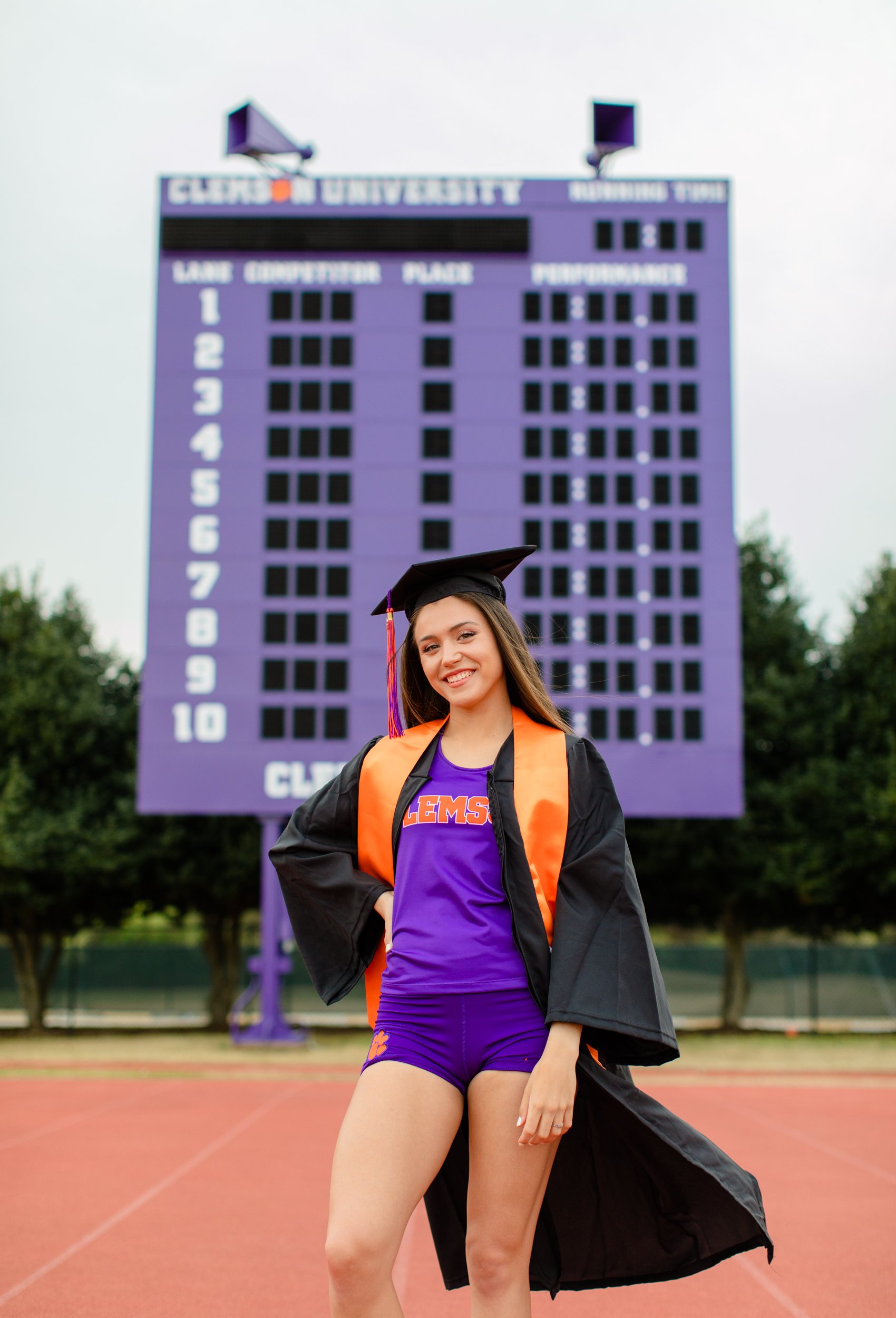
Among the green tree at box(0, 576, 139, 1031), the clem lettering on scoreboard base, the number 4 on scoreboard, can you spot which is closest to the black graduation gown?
the clem lettering on scoreboard base

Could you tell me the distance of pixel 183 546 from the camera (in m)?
14.6

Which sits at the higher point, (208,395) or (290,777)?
(208,395)

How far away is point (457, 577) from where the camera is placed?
2.82 meters

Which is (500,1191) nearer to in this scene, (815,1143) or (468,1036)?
(468,1036)

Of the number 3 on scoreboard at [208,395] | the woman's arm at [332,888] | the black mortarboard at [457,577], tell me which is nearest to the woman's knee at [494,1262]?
the woman's arm at [332,888]

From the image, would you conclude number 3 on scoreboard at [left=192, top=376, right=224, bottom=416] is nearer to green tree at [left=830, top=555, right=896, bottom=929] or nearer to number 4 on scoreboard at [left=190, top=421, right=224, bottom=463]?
number 4 on scoreboard at [left=190, top=421, right=224, bottom=463]

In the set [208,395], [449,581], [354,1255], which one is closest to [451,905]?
[354,1255]

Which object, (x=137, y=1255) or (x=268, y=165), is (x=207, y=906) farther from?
(x=137, y=1255)

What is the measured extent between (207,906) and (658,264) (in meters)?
12.0

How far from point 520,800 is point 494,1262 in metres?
0.86

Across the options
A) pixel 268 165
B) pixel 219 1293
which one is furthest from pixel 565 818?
pixel 268 165

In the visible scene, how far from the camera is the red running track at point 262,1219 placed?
14.3ft

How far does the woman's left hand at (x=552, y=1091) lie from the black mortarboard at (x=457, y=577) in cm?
96

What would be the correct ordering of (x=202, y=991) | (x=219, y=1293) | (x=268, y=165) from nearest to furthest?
(x=219, y=1293) → (x=268, y=165) → (x=202, y=991)
